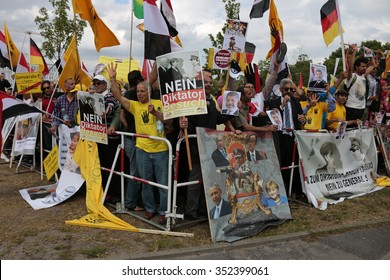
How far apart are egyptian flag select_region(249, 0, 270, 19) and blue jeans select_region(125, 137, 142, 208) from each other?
371 cm

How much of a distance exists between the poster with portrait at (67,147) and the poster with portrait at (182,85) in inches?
110

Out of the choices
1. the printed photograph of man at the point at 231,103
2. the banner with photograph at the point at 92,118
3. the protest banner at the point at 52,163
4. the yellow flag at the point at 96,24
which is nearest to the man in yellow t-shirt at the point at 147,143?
the banner with photograph at the point at 92,118

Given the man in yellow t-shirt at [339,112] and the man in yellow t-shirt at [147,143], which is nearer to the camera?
the man in yellow t-shirt at [147,143]

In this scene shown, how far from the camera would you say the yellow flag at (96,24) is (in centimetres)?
644

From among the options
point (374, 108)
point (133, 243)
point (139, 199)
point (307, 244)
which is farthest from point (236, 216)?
point (374, 108)

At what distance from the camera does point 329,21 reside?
24.8ft

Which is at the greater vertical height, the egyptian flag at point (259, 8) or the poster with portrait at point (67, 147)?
the egyptian flag at point (259, 8)

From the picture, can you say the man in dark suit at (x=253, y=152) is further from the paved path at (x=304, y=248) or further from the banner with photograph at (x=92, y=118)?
the banner with photograph at (x=92, y=118)

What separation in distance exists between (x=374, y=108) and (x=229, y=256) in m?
6.16

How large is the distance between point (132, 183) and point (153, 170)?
0.61 meters

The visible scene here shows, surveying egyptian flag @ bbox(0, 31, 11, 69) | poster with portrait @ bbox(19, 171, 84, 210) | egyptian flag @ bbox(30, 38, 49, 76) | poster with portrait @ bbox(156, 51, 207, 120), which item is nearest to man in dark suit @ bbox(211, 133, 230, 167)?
poster with portrait @ bbox(156, 51, 207, 120)

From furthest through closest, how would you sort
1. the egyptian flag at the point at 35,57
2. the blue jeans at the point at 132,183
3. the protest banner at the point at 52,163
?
the egyptian flag at the point at 35,57, the protest banner at the point at 52,163, the blue jeans at the point at 132,183

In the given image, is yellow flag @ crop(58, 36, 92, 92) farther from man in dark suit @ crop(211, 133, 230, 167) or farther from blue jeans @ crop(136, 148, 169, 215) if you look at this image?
man in dark suit @ crop(211, 133, 230, 167)

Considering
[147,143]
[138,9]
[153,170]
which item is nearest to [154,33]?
[147,143]
